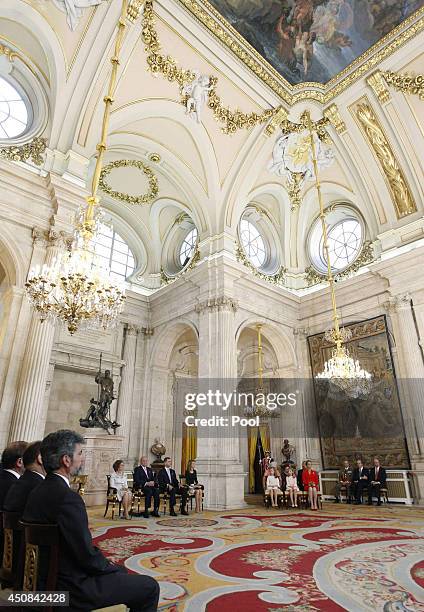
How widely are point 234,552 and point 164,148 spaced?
9984 millimetres

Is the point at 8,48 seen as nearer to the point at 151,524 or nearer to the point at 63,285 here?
the point at 63,285

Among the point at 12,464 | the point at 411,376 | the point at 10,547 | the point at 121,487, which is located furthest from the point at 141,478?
the point at 411,376

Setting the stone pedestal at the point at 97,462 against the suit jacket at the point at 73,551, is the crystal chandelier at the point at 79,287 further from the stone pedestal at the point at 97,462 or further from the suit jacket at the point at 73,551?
the suit jacket at the point at 73,551

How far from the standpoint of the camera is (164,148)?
11195 mm

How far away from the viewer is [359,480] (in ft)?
32.0

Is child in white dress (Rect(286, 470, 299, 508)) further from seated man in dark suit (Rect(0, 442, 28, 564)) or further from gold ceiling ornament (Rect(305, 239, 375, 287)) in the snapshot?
seated man in dark suit (Rect(0, 442, 28, 564))

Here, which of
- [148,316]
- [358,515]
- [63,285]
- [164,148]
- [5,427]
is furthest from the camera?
[148,316]

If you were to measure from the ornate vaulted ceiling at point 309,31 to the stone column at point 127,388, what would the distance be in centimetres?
823

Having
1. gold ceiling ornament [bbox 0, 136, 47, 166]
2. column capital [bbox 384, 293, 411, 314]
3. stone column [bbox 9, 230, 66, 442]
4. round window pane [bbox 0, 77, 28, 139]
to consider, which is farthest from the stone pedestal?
column capital [bbox 384, 293, 411, 314]

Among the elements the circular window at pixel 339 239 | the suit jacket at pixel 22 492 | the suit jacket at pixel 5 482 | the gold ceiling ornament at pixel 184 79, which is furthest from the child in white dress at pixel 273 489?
the gold ceiling ornament at pixel 184 79

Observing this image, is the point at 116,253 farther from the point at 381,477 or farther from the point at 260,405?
the point at 381,477

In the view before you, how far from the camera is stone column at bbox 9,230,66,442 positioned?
675cm

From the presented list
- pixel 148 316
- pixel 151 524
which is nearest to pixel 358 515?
pixel 151 524

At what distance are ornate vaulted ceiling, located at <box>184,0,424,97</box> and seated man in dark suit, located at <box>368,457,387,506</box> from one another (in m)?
9.64
